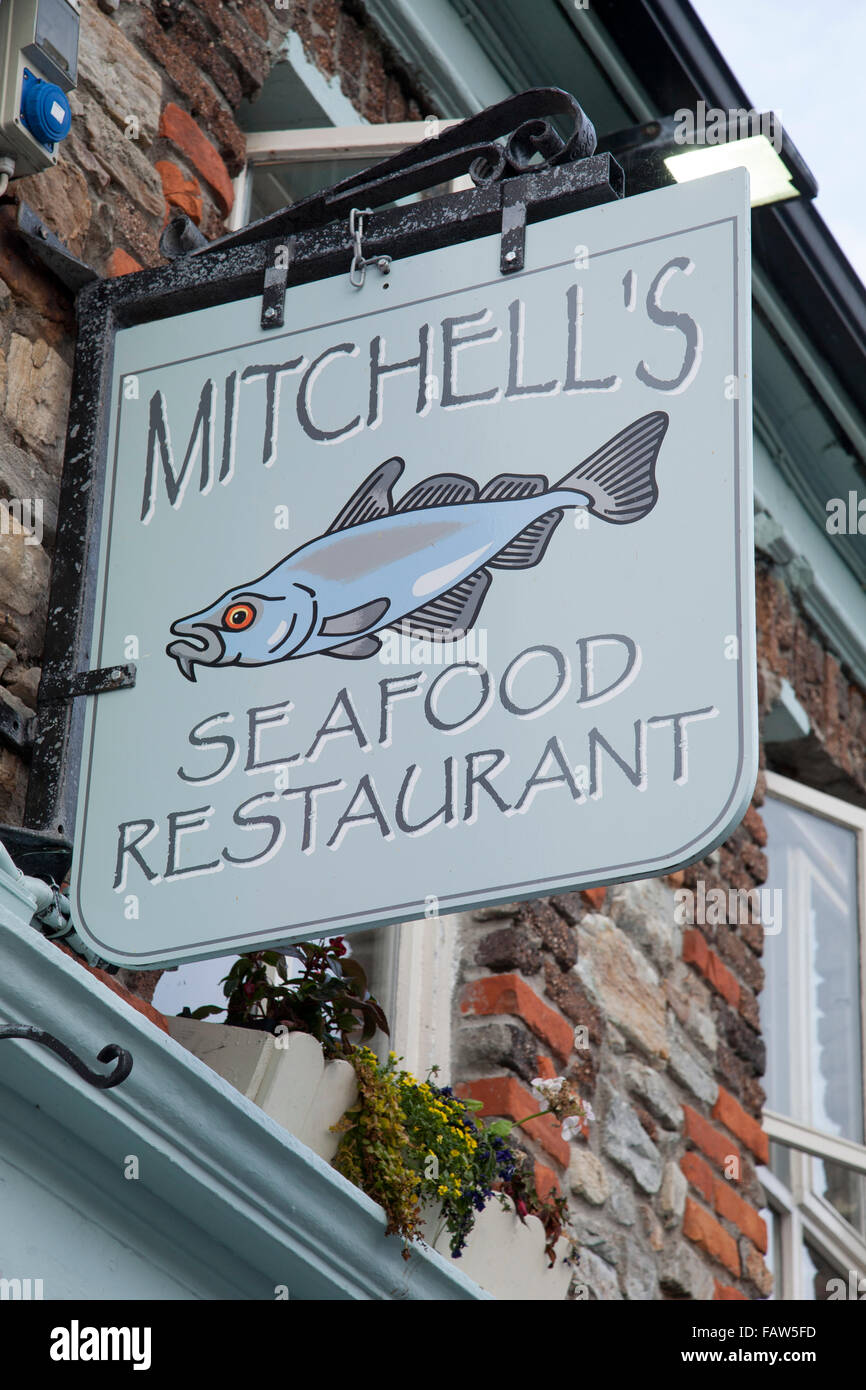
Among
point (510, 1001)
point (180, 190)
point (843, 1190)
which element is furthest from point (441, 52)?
point (843, 1190)

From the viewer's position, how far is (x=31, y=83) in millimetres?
3162

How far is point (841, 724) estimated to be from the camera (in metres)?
6.79

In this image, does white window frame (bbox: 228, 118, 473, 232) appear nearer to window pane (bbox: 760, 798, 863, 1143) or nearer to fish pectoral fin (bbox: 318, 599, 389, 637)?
fish pectoral fin (bbox: 318, 599, 389, 637)

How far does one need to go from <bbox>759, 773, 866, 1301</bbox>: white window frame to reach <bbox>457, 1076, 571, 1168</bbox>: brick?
5.26ft

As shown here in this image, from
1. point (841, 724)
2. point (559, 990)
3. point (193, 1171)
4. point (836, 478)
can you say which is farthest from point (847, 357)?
point (193, 1171)

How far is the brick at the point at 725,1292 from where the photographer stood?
4.92m

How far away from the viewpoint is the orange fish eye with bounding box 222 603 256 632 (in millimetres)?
2697

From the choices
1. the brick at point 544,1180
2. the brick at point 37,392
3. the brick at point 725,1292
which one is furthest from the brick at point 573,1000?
the brick at point 37,392

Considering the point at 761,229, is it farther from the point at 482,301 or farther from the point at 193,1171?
the point at 193,1171

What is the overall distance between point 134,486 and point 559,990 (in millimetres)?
2063

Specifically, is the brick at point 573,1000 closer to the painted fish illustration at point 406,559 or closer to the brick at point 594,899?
the brick at point 594,899

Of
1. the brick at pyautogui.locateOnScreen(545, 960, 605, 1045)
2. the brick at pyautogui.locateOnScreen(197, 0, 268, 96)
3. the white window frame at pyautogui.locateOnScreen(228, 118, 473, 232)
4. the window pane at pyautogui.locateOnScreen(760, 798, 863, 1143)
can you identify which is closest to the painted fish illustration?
the white window frame at pyautogui.locateOnScreen(228, 118, 473, 232)

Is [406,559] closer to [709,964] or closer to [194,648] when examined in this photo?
[194,648]

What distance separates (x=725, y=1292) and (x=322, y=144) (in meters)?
3.13
